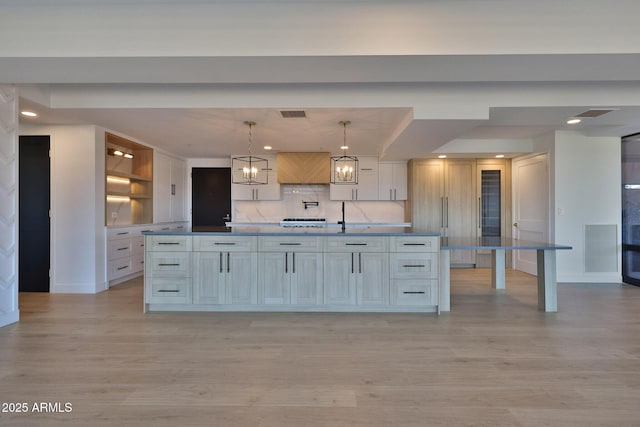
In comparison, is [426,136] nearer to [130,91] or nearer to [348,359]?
[348,359]

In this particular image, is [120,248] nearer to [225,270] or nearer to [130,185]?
[130,185]

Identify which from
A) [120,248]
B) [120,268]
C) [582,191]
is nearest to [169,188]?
[120,248]

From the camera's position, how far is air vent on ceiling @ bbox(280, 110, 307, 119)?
3.85 metres

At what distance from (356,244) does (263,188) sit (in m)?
3.79

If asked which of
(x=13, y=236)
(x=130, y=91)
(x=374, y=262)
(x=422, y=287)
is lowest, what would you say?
(x=422, y=287)

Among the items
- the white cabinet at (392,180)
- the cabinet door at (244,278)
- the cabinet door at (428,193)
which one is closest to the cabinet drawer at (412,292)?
the cabinet door at (244,278)

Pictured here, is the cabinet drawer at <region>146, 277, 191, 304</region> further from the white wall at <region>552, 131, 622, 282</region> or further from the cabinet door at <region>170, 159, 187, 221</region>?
the white wall at <region>552, 131, 622, 282</region>

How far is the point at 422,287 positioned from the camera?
364 centimetres

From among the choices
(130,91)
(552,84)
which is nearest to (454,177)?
(552,84)

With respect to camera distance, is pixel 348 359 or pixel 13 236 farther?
pixel 13 236

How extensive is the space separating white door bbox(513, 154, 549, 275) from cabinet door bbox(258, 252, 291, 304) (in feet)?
14.5

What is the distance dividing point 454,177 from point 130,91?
558cm

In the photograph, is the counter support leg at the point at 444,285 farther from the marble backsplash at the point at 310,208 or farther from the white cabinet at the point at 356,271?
the marble backsplash at the point at 310,208

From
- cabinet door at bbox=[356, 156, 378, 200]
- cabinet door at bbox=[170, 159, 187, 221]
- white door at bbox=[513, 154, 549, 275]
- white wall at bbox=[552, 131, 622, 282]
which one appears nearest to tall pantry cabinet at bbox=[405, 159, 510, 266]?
white door at bbox=[513, 154, 549, 275]
